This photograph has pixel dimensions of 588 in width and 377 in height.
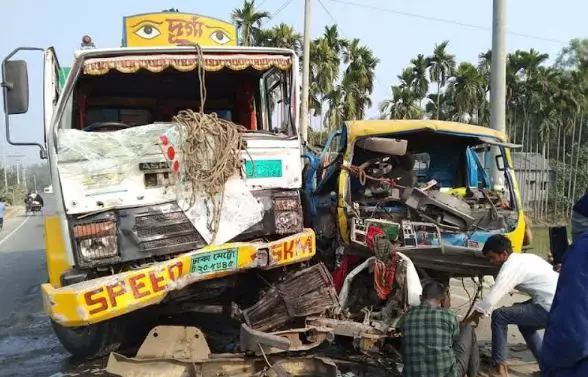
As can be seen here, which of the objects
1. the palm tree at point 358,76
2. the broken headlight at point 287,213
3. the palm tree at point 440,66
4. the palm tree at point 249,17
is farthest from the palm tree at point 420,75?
the broken headlight at point 287,213

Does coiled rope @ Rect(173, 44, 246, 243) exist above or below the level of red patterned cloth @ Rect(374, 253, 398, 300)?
above

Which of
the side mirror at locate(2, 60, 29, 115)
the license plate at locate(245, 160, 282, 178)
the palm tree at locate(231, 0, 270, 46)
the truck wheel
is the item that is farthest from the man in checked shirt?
the palm tree at locate(231, 0, 270, 46)

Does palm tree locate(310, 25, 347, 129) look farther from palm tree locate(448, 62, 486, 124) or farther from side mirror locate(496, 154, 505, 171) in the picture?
side mirror locate(496, 154, 505, 171)

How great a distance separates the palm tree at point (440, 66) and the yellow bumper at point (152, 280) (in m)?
37.1

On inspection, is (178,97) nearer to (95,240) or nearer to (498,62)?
(95,240)

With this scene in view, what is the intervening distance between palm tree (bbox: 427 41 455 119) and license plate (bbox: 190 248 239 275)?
123 ft

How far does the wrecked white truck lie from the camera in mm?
4141

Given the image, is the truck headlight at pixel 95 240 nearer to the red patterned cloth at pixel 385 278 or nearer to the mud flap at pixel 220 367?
the mud flap at pixel 220 367

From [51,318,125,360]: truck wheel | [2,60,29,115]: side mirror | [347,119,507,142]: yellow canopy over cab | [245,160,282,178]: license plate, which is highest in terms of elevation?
[2,60,29,115]: side mirror

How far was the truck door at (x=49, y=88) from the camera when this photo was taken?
477 cm

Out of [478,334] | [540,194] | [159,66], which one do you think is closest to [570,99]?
[540,194]

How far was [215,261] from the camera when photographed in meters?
4.39

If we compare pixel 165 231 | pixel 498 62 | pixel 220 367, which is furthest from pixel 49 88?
pixel 498 62

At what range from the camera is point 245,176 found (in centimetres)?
470
